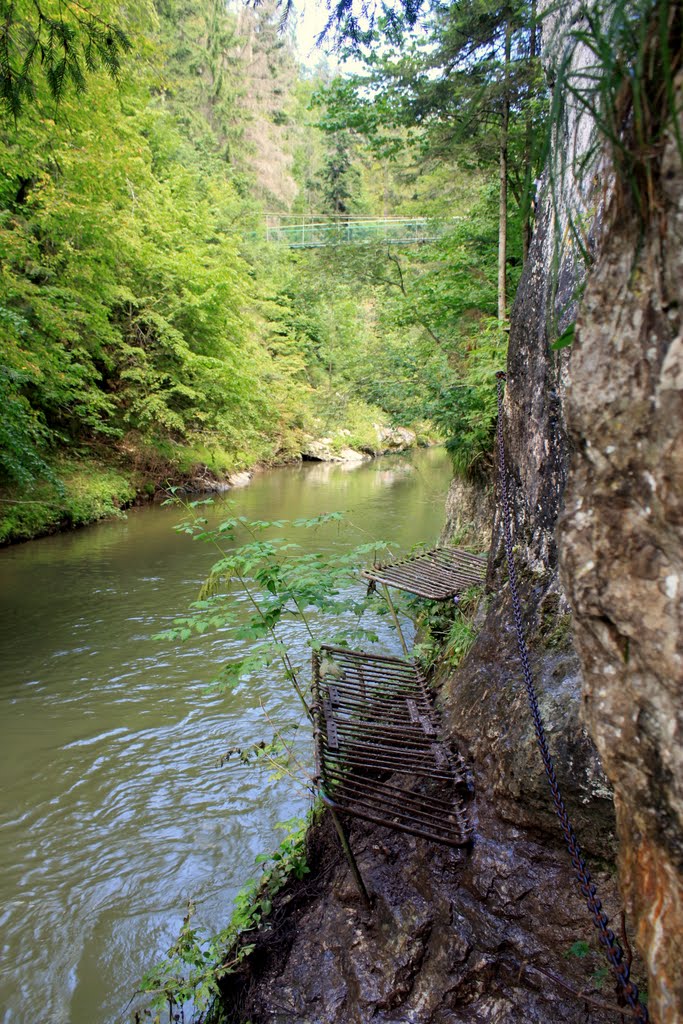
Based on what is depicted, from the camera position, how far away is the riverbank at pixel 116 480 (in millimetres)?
10141

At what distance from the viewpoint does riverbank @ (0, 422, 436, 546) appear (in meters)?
10.1

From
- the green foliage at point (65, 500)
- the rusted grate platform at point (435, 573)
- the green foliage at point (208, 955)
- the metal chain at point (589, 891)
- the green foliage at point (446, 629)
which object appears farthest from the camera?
the green foliage at point (65, 500)

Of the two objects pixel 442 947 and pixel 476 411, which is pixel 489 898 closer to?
pixel 442 947

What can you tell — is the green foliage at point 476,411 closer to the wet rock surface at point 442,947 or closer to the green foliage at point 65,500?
the wet rock surface at point 442,947

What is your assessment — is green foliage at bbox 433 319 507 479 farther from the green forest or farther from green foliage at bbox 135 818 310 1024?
green foliage at bbox 135 818 310 1024

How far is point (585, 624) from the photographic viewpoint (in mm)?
1303

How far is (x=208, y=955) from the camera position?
258 cm

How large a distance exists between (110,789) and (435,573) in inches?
129

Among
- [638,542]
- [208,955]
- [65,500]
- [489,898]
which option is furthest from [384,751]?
[65,500]

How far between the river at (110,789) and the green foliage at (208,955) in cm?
19

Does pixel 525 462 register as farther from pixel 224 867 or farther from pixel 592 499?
pixel 224 867

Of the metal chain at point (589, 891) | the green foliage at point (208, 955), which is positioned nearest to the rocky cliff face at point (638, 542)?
the metal chain at point (589, 891)

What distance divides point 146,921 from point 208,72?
35030 millimetres

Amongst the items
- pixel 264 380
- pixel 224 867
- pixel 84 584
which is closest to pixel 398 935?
pixel 224 867
